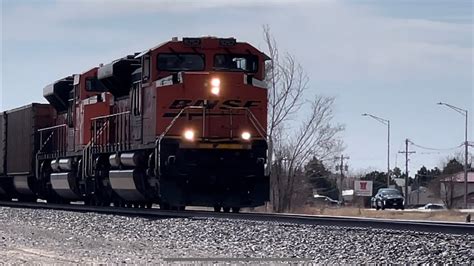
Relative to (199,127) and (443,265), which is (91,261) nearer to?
(443,265)

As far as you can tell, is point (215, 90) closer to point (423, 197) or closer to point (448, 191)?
point (448, 191)

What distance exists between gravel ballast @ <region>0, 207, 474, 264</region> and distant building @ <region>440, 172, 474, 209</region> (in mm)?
58120

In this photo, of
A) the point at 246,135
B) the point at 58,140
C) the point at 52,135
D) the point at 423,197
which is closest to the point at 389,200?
the point at 52,135

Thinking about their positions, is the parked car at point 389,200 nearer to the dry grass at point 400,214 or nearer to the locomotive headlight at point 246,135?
the dry grass at point 400,214

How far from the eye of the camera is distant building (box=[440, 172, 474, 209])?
76750 millimetres

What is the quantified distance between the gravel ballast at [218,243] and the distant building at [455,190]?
58.1 metres

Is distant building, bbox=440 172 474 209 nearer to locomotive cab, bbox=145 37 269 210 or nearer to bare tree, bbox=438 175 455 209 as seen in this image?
bare tree, bbox=438 175 455 209

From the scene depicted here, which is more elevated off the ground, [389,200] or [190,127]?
[190,127]

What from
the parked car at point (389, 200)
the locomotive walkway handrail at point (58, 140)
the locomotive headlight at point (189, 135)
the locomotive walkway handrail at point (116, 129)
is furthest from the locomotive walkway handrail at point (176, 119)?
the parked car at point (389, 200)

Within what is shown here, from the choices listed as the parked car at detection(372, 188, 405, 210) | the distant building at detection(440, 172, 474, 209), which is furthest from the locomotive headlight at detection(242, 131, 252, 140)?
the distant building at detection(440, 172, 474, 209)

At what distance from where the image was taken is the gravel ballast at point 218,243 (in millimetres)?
12391

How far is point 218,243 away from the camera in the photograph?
580 inches

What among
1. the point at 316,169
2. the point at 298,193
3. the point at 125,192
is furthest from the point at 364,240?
the point at 316,169

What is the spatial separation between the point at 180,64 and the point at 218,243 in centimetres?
970
